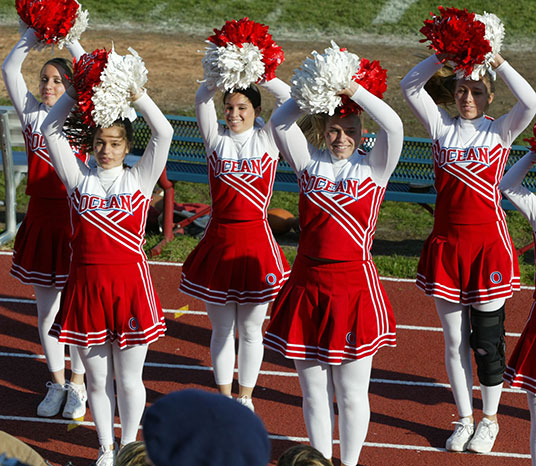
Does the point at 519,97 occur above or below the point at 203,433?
above

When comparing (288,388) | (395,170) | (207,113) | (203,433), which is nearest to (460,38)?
(207,113)

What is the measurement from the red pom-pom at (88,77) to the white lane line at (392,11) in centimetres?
1401

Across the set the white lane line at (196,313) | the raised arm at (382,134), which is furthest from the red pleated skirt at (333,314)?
the white lane line at (196,313)

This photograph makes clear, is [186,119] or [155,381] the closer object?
[155,381]

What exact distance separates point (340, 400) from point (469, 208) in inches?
48.2

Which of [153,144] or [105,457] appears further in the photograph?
[105,457]

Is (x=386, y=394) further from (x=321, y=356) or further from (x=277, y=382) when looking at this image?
(x=321, y=356)

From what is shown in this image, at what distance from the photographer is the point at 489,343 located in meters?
4.73

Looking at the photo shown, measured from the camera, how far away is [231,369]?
5.11 m

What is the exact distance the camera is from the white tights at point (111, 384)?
4.39m

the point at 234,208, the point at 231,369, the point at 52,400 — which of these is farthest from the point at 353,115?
the point at 52,400

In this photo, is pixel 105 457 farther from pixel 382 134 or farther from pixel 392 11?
pixel 392 11

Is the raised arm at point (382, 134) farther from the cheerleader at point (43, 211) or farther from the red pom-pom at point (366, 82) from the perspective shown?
the cheerleader at point (43, 211)

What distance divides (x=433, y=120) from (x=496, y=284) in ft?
2.99
